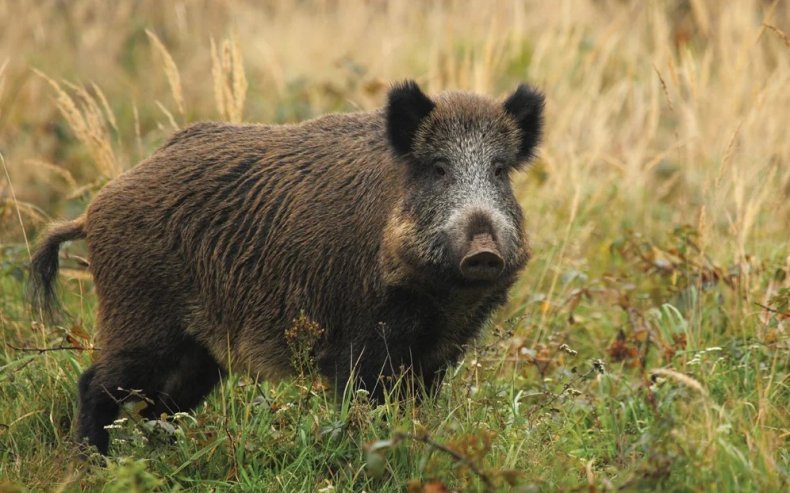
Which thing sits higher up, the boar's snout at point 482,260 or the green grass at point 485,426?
the boar's snout at point 482,260

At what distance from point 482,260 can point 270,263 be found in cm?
118

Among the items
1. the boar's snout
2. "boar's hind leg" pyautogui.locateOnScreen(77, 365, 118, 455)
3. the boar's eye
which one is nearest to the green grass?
"boar's hind leg" pyautogui.locateOnScreen(77, 365, 118, 455)

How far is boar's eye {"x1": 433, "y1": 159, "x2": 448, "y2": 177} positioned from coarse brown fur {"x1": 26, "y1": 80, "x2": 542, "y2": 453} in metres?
0.07

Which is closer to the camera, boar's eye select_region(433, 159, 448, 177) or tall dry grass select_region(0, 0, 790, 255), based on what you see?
boar's eye select_region(433, 159, 448, 177)

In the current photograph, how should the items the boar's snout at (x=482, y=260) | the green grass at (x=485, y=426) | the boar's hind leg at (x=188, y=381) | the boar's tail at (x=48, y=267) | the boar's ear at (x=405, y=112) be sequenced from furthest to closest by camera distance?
1. the boar's tail at (x=48, y=267)
2. the boar's hind leg at (x=188, y=381)
3. the boar's ear at (x=405, y=112)
4. the boar's snout at (x=482, y=260)
5. the green grass at (x=485, y=426)

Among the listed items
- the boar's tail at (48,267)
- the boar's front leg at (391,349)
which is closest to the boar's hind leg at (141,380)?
the boar's tail at (48,267)

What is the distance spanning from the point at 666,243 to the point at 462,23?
517 centimetres

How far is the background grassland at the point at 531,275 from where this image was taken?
400 cm

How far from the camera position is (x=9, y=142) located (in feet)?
29.3

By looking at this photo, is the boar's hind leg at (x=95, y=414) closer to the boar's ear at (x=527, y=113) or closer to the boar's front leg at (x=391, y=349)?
the boar's front leg at (x=391, y=349)

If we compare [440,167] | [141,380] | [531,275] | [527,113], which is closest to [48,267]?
[141,380]

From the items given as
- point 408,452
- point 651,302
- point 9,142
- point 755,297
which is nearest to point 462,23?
point 9,142

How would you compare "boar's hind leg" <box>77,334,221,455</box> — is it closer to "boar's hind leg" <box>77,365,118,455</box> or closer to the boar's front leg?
"boar's hind leg" <box>77,365,118,455</box>

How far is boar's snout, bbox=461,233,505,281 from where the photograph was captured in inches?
162
